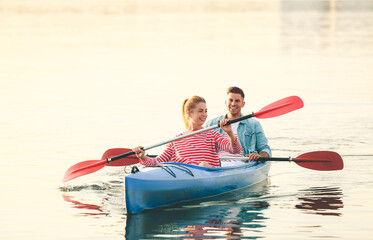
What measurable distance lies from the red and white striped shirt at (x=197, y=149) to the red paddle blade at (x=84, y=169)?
0.96 m

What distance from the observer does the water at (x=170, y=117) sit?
9320 millimetres

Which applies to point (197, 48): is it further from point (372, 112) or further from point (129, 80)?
point (372, 112)

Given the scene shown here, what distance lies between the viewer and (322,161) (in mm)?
11297

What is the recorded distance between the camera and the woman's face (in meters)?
Answer: 9.80

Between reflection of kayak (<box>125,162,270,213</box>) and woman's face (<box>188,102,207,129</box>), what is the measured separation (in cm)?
53

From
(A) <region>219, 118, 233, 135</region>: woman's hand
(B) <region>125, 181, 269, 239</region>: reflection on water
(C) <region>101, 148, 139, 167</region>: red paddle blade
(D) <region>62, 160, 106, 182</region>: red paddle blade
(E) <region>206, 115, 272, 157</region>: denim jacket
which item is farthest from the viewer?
(E) <region>206, 115, 272, 157</region>: denim jacket

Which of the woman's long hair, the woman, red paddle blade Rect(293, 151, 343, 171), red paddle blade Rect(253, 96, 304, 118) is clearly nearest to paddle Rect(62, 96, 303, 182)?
red paddle blade Rect(253, 96, 304, 118)

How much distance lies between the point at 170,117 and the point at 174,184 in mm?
7653

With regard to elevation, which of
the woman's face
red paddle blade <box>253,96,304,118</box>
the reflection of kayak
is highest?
red paddle blade <box>253,96,304,118</box>

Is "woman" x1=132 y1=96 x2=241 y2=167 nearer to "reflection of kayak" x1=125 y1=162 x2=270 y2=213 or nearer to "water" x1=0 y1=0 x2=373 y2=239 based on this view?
"reflection of kayak" x1=125 y1=162 x2=270 y2=213

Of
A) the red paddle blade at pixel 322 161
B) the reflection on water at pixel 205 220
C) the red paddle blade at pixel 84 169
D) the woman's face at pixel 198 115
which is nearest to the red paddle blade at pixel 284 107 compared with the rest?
the red paddle blade at pixel 322 161

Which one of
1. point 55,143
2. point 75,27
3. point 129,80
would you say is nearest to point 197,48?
point 129,80

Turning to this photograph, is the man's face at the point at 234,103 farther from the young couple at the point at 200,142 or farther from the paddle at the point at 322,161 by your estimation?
the paddle at the point at 322,161

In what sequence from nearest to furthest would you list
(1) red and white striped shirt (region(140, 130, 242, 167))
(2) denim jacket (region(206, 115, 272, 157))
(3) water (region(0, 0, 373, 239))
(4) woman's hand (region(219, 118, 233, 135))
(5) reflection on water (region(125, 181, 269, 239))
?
(5) reflection on water (region(125, 181, 269, 239)) → (3) water (region(0, 0, 373, 239)) → (4) woman's hand (region(219, 118, 233, 135)) → (1) red and white striped shirt (region(140, 130, 242, 167)) → (2) denim jacket (region(206, 115, 272, 157))
